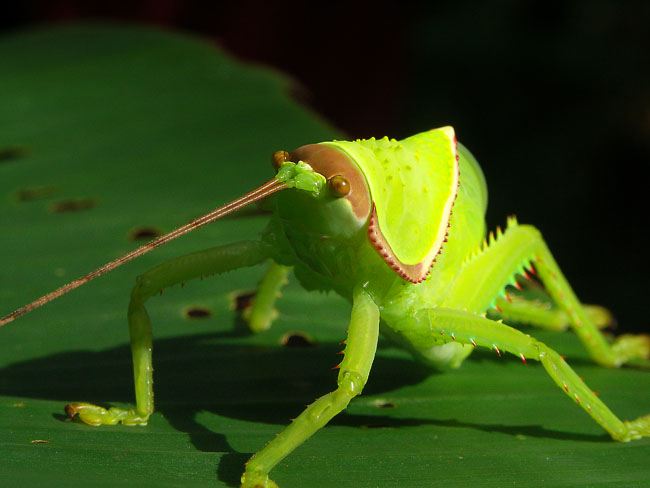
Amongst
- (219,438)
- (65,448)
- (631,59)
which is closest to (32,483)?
(65,448)

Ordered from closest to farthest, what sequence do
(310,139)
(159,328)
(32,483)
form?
(32,483) → (159,328) → (310,139)

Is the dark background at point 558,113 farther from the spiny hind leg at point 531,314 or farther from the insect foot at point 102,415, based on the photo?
the insect foot at point 102,415

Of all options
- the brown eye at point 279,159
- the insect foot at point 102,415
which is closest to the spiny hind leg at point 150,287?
the insect foot at point 102,415

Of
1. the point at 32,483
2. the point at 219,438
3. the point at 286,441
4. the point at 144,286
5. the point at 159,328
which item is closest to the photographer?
the point at 32,483

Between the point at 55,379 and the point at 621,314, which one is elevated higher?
the point at 55,379

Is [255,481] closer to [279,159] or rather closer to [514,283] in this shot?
[279,159]

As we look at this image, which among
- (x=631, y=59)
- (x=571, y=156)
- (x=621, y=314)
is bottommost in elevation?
(x=621, y=314)

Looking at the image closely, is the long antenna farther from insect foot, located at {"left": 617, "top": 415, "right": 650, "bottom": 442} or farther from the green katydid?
insect foot, located at {"left": 617, "top": 415, "right": 650, "bottom": 442}

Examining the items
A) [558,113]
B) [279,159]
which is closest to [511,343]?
[279,159]

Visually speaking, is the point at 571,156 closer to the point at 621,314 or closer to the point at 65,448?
the point at 621,314
